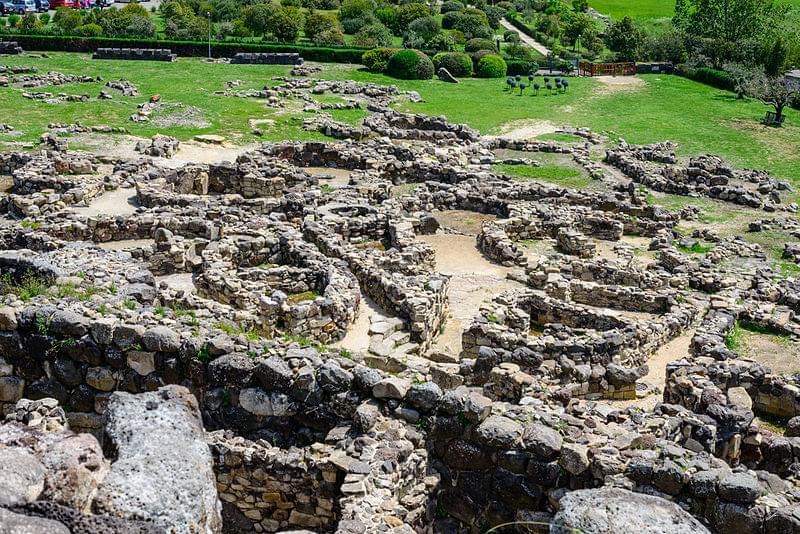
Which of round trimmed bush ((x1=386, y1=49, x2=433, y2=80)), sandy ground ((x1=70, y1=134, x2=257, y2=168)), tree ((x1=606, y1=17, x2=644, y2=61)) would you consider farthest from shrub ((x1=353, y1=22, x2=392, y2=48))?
sandy ground ((x1=70, y1=134, x2=257, y2=168))

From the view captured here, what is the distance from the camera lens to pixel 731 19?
71.6m

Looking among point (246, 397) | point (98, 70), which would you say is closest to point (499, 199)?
point (246, 397)

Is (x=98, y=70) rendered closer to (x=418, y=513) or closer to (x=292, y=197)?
(x=292, y=197)

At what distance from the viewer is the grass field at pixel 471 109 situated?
1572 inches

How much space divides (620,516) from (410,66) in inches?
2054

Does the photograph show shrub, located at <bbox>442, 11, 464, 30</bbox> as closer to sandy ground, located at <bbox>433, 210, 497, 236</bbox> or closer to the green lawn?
the green lawn

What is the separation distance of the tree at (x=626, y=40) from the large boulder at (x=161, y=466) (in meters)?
67.4

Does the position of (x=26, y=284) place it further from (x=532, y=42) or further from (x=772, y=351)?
(x=532, y=42)

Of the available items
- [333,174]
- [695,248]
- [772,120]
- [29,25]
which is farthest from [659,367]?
[29,25]

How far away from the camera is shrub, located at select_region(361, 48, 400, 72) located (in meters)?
59.8

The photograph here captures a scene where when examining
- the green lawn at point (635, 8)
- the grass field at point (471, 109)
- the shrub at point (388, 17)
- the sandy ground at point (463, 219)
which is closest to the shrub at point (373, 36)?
the shrub at point (388, 17)

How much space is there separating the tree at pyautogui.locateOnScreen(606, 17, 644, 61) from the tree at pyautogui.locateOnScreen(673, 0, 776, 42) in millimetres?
4834

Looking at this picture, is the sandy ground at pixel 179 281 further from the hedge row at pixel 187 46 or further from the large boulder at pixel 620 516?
the hedge row at pixel 187 46

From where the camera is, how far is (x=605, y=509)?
315 inches
